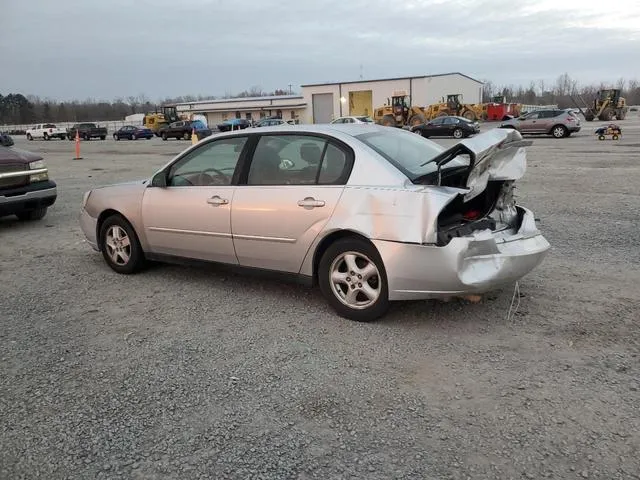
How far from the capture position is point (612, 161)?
15.9m

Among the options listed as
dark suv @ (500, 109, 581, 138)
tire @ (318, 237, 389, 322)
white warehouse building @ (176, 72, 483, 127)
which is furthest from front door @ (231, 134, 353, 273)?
white warehouse building @ (176, 72, 483, 127)

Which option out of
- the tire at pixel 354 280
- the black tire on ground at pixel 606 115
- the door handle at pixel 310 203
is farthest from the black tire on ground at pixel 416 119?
the tire at pixel 354 280

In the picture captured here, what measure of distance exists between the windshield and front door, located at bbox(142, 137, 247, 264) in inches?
48.7

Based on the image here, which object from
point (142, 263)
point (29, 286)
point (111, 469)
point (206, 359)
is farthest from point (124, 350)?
point (29, 286)

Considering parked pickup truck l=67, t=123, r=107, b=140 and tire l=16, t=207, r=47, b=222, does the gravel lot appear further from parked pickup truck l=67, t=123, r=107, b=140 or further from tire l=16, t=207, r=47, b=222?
parked pickup truck l=67, t=123, r=107, b=140

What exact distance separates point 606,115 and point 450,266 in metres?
51.2

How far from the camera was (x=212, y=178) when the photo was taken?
518cm

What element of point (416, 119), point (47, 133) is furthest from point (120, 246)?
point (47, 133)

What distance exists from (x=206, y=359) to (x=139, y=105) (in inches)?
6107

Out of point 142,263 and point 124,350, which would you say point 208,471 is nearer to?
point 124,350

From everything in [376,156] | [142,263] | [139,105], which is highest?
[139,105]

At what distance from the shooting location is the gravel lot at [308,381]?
2.74 metres

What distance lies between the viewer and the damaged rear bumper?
12.8 ft

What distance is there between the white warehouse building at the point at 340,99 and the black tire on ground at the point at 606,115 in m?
20.4
